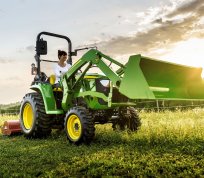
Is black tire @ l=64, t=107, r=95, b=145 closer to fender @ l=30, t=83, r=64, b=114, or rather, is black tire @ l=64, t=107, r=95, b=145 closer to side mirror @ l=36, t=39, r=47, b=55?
fender @ l=30, t=83, r=64, b=114

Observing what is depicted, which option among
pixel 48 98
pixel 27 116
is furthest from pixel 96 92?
pixel 27 116

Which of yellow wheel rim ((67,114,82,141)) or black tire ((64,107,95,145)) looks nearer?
black tire ((64,107,95,145))

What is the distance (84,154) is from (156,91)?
1.89m

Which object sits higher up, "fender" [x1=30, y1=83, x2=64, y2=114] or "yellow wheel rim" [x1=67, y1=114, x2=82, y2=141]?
"fender" [x1=30, y1=83, x2=64, y2=114]

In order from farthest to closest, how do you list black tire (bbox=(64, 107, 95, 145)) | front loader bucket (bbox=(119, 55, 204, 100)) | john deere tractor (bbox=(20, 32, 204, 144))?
black tire (bbox=(64, 107, 95, 145)) < john deere tractor (bbox=(20, 32, 204, 144)) < front loader bucket (bbox=(119, 55, 204, 100))

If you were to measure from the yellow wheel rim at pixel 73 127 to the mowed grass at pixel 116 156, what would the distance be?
25 centimetres

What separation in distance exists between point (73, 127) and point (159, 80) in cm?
211

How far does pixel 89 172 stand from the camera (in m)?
5.03

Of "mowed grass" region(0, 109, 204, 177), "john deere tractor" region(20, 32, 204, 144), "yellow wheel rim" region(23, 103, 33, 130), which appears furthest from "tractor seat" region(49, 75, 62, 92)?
"mowed grass" region(0, 109, 204, 177)

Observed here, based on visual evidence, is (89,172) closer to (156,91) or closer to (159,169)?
(159,169)

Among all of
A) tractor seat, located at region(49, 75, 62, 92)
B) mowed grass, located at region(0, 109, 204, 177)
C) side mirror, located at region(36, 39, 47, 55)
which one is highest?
side mirror, located at region(36, 39, 47, 55)

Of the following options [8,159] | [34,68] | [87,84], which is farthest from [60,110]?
[8,159]

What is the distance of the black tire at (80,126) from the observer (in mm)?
7395

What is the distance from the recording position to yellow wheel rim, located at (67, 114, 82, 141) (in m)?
7.79
